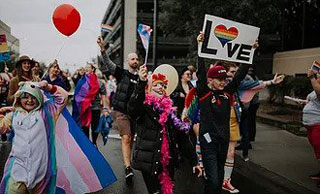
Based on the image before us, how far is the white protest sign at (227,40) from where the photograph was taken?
17.1ft

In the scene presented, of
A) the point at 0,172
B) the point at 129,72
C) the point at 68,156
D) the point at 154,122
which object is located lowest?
the point at 0,172

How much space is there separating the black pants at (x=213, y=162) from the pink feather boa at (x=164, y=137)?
0.45 m

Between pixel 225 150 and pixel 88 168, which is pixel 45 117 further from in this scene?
pixel 225 150

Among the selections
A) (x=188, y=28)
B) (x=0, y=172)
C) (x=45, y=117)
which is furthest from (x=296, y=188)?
(x=188, y=28)

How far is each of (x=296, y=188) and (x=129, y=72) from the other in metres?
2.97

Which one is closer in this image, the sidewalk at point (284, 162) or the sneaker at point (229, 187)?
the sneaker at point (229, 187)

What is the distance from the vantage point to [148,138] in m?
4.34

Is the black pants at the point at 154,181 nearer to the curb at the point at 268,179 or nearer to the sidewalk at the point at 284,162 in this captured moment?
the curb at the point at 268,179

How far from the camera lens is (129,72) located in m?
6.44

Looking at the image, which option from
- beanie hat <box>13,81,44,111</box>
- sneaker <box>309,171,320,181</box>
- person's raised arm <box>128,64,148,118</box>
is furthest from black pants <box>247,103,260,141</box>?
beanie hat <box>13,81,44,111</box>

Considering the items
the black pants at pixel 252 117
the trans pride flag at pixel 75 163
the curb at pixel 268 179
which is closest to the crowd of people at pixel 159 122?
the trans pride flag at pixel 75 163

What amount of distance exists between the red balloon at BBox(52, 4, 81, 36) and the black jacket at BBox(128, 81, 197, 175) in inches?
64.9

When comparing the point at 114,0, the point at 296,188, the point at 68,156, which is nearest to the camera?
the point at 68,156

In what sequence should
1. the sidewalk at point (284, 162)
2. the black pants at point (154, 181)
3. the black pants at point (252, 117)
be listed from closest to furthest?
the black pants at point (154, 181), the sidewalk at point (284, 162), the black pants at point (252, 117)
